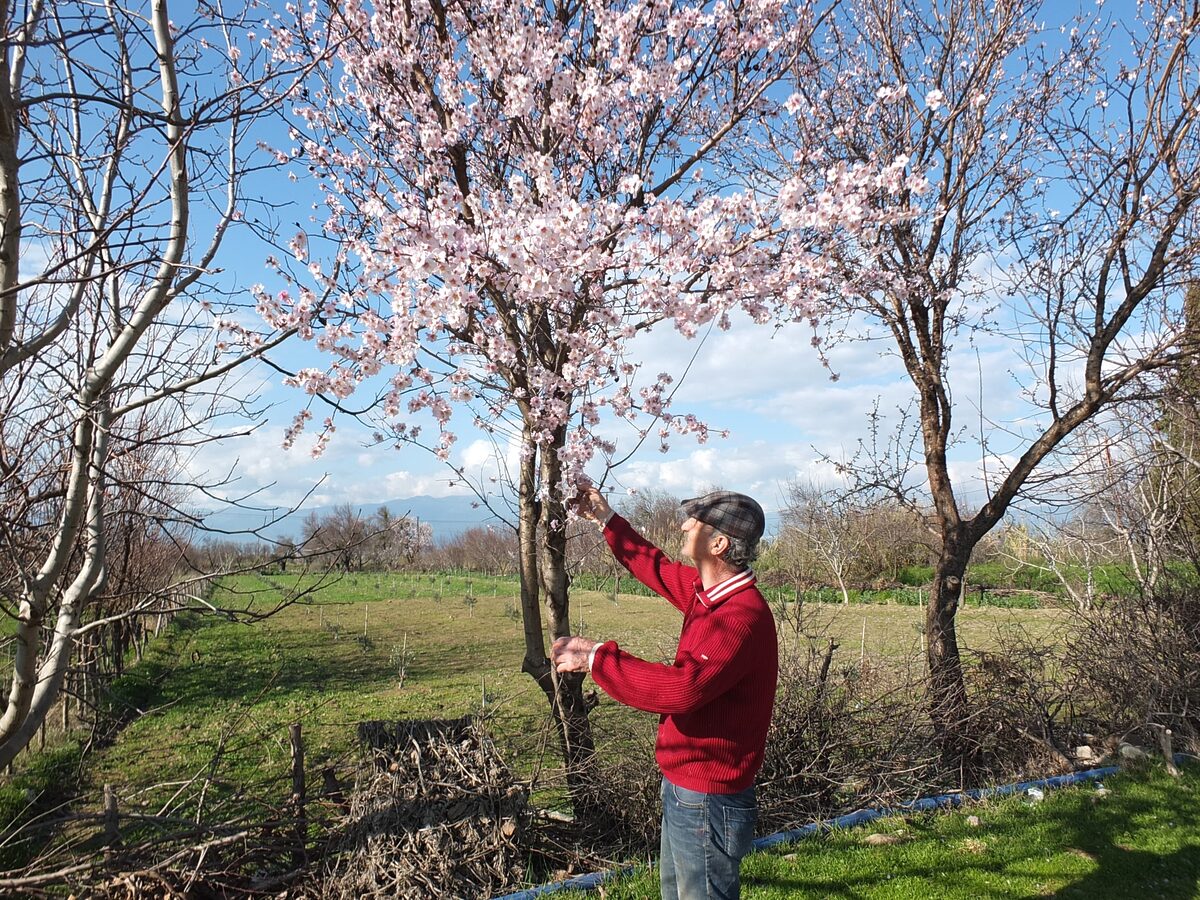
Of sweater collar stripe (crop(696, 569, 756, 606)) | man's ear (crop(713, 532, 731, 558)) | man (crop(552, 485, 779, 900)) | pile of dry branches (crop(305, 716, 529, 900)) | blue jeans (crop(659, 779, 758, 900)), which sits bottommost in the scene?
pile of dry branches (crop(305, 716, 529, 900))

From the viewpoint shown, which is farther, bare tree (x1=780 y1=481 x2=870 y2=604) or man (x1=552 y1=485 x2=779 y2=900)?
bare tree (x1=780 y1=481 x2=870 y2=604)

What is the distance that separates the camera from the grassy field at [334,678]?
646 cm

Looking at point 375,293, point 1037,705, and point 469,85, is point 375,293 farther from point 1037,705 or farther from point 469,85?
point 1037,705

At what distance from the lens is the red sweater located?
223 cm

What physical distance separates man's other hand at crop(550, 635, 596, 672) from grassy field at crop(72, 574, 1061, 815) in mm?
2024

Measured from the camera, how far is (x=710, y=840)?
233 cm

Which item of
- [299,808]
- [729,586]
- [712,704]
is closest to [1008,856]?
[712,704]

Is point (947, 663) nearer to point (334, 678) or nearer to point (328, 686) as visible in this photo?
point (328, 686)

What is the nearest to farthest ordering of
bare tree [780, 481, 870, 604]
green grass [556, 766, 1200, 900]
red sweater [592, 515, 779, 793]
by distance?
1. red sweater [592, 515, 779, 793]
2. green grass [556, 766, 1200, 900]
3. bare tree [780, 481, 870, 604]

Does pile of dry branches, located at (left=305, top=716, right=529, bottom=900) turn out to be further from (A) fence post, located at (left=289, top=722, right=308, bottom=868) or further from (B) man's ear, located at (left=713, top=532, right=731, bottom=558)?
(B) man's ear, located at (left=713, top=532, right=731, bottom=558)

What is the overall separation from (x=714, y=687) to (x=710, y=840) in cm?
51

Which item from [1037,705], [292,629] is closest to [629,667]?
[1037,705]

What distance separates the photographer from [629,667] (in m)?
2.29

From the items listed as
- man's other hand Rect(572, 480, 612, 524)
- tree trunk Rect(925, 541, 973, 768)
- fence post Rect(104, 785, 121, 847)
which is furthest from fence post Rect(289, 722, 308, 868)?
tree trunk Rect(925, 541, 973, 768)
